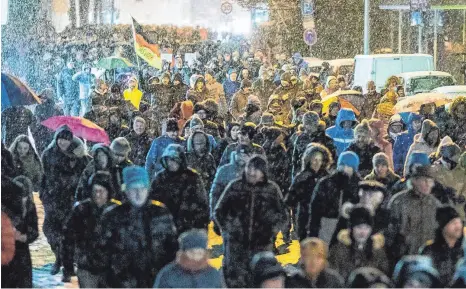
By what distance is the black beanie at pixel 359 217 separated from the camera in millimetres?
7344

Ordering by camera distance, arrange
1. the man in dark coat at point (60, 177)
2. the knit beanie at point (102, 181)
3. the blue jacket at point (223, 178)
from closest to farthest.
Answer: the knit beanie at point (102, 181)
the blue jacket at point (223, 178)
the man in dark coat at point (60, 177)

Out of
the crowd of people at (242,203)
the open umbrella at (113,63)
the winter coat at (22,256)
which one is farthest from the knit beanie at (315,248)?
the open umbrella at (113,63)

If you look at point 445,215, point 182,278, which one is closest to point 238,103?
point 445,215

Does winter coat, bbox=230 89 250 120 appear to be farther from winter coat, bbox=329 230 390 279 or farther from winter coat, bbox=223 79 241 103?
winter coat, bbox=329 230 390 279

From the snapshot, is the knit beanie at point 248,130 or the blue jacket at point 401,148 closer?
the knit beanie at point 248,130

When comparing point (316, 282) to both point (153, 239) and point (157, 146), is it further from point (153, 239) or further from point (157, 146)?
point (157, 146)

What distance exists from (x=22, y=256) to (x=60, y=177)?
2.16 metres

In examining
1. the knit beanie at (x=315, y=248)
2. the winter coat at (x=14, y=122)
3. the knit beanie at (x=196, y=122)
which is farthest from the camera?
the winter coat at (x=14, y=122)

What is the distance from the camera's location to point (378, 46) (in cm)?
4244

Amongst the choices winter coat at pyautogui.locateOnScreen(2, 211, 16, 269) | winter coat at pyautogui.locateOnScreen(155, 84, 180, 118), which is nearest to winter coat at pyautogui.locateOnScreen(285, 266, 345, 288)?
winter coat at pyautogui.locateOnScreen(2, 211, 16, 269)

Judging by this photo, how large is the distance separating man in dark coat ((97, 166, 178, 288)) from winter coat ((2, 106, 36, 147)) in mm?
6853

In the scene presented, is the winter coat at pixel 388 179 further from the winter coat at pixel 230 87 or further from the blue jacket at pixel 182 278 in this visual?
the winter coat at pixel 230 87

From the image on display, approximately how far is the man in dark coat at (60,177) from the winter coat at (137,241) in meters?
2.87

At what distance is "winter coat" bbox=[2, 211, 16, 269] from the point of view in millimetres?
7773
